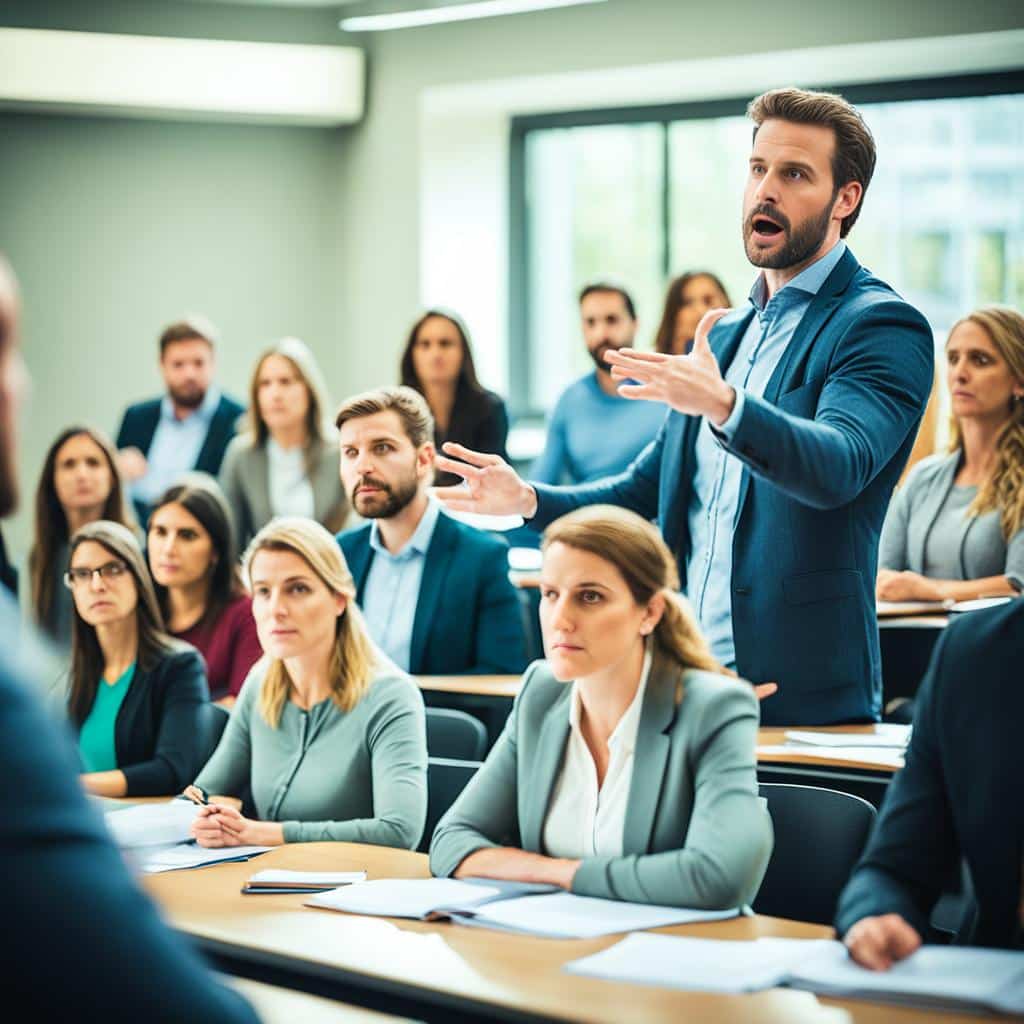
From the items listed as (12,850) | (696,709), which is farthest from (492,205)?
(12,850)

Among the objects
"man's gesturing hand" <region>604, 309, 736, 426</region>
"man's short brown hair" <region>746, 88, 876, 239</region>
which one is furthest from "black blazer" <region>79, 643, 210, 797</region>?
"man's short brown hair" <region>746, 88, 876, 239</region>

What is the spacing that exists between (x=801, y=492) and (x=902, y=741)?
0.92 meters

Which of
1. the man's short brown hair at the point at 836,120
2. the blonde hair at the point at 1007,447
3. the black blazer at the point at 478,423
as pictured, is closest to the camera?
the man's short brown hair at the point at 836,120

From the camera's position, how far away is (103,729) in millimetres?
3760

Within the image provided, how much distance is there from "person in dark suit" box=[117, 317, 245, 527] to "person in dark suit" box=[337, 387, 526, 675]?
2355 millimetres

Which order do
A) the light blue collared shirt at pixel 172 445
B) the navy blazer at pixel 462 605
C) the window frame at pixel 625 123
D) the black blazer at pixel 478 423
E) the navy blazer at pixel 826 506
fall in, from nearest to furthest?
the navy blazer at pixel 826 506, the navy blazer at pixel 462 605, the black blazer at pixel 478 423, the light blue collared shirt at pixel 172 445, the window frame at pixel 625 123

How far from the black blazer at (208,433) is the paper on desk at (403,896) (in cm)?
450

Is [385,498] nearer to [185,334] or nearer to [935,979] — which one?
[185,334]

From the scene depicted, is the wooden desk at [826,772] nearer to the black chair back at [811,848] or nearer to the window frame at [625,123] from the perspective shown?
the black chair back at [811,848]

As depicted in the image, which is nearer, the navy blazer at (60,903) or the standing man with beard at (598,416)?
the navy blazer at (60,903)

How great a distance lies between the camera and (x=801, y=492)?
8.39ft

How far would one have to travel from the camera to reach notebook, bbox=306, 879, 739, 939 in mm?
2203

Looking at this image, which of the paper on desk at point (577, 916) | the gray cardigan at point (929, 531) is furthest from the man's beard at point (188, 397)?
the paper on desk at point (577, 916)

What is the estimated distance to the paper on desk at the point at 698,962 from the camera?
6.31ft
